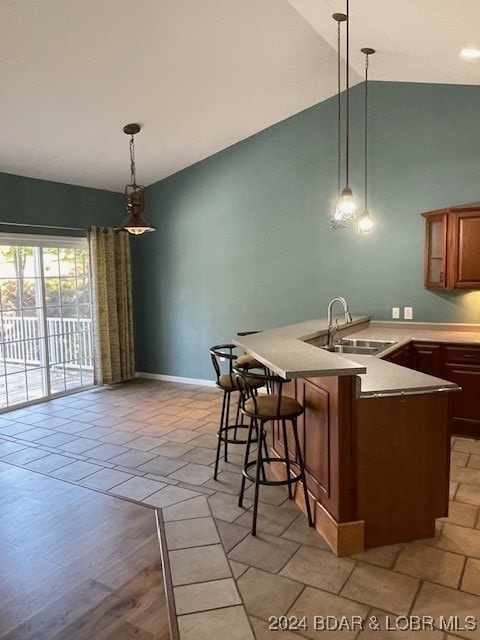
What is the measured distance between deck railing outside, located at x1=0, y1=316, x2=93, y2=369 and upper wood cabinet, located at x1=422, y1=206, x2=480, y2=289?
4.39m

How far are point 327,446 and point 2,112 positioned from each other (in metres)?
3.77

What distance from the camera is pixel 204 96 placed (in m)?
4.64

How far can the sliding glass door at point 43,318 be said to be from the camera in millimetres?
5562

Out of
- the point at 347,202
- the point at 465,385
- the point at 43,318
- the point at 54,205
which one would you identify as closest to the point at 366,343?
the point at 465,385

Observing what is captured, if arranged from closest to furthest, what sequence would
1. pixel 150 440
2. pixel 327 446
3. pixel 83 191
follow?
pixel 327 446, pixel 150 440, pixel 83 191

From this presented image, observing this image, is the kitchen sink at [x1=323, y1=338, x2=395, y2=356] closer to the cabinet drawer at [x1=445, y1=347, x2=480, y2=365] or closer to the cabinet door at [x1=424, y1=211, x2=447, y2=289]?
the cabinet drawer at [x1=445, y1=347, x2=480, y2=365]

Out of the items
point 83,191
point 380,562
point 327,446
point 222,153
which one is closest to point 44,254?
point 83,191

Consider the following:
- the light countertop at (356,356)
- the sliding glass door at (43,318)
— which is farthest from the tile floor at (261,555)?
the sliding glass door at (43,318)

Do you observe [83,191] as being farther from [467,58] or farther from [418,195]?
[467,58]

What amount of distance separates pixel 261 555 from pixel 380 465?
0.80 metres

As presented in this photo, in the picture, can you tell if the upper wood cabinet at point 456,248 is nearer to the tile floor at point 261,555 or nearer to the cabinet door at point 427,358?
the cabinet door at point 427,358

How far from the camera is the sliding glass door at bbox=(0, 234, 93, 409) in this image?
556 centimetres

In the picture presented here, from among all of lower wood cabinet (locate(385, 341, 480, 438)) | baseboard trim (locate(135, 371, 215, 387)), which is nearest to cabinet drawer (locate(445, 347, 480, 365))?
lower wood cabinet (locate(385, 341, 480, 438))

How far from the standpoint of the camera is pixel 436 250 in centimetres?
478
